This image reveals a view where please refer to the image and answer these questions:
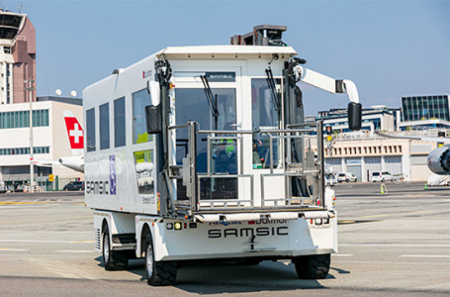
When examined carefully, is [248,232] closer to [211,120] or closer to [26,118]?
[211,120]

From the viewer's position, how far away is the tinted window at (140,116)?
11.2m

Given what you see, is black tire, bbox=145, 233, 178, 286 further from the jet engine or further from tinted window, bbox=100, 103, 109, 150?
the jet engine

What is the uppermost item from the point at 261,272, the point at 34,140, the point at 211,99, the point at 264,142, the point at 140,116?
the point at 34,140

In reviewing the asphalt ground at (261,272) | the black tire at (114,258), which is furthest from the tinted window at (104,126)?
the asphalt ground at (261,272)

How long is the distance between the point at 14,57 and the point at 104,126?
131m

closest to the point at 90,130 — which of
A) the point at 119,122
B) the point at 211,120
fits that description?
the point at 119,122

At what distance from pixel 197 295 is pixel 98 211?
5218 mm

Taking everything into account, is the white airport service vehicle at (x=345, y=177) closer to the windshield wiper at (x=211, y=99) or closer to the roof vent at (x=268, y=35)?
the roof vent at (x=268, y=35)

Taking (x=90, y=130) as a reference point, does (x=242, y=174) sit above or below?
below

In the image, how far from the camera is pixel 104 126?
13.7m

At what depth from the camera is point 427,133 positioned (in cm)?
12012

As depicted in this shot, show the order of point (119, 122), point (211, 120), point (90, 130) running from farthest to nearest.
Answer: point (90, 130), point (119, 122), point (211, 120)

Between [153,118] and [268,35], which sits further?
[268,35]

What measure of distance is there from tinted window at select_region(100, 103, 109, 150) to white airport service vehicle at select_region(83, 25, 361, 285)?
2.25m
